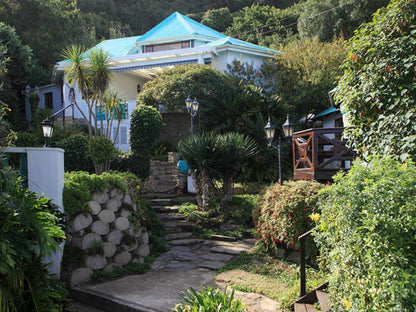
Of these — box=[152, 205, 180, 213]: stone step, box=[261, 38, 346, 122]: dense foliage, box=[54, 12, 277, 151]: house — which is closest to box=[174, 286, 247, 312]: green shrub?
box=[152, 205, 180, 213]: stone step

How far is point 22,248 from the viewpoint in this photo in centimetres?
428

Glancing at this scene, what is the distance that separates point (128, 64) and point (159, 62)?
192 cm

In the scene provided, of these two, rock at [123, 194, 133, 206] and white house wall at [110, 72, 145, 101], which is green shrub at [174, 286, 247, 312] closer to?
rock at [123, 194, 133, 206]

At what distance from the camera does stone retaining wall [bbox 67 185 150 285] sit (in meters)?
7.36

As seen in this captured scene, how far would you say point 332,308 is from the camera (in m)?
4.04

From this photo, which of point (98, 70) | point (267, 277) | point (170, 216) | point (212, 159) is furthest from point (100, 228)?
point (98, 70)

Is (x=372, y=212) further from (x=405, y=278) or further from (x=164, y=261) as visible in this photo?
(x=164, y=261)

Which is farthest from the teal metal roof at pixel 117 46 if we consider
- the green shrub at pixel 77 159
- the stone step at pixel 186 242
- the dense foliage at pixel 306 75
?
the stone step at pixel 186 242

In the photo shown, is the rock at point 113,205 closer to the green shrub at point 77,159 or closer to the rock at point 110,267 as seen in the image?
the rock at point 110,267

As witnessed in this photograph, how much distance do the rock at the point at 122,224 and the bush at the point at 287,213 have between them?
2.93 meters

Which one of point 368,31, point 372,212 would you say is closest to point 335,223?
point 372,212

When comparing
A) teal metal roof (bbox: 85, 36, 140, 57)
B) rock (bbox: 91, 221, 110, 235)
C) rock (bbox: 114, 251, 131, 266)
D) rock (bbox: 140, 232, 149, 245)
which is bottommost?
rock (bbox: 114, 251, 131, 266)

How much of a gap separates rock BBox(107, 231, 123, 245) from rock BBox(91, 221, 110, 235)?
0.36 ft

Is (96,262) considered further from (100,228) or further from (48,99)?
(48,99)
